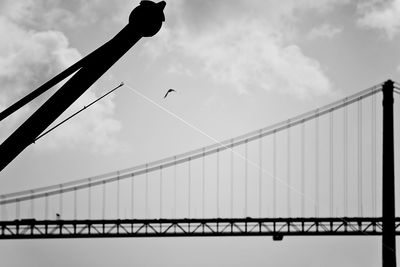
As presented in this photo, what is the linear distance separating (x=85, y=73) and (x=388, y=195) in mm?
29263

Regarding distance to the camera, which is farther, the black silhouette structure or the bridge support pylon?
the bridge support pylon

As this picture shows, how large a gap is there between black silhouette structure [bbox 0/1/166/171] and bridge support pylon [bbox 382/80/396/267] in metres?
28.8

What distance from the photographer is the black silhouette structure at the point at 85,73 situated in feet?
15.8

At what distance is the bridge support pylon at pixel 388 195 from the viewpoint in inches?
1222

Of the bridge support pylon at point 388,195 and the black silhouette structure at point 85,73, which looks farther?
the bridge support pylon at point 388,195

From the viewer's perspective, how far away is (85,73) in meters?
4.93

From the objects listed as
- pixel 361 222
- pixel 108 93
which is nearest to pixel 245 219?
pixel 361 222

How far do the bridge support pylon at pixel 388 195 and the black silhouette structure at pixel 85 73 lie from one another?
28.8 meters

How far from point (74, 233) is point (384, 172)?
39003mm

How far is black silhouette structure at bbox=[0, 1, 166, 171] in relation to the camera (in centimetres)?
480

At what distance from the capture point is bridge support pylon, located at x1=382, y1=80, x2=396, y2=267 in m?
31.0

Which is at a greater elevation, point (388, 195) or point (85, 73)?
point (388, 195)

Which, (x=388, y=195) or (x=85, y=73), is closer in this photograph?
(x=85, y=73)

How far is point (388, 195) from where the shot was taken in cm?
3120
